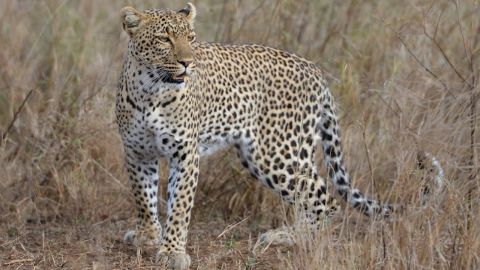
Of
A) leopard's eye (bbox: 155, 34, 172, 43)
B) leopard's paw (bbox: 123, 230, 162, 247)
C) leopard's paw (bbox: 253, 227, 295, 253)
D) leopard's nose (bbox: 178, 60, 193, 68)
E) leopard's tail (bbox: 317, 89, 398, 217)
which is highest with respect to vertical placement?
leopard's eye (bbox: 155, 34, 172, 43)

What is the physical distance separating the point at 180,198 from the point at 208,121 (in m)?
0.69

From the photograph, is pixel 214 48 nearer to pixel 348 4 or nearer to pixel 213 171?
pixel 213 171

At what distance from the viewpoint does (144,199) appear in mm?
8133

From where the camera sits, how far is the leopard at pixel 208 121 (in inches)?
297

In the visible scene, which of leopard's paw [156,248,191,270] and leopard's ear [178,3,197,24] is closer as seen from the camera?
leopard's paw [156,248,191,270]

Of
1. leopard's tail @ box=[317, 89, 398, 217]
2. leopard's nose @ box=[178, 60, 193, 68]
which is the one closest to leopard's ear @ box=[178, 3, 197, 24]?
leopard's nose @ box=[178, 60, 193, 68]

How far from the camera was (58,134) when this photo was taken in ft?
30.4

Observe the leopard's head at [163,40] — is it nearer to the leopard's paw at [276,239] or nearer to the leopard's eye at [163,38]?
the leopard's eye at [163,38]

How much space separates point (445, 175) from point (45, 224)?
323cm

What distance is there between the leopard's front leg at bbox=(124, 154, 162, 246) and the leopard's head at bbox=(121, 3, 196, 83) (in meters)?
0.86

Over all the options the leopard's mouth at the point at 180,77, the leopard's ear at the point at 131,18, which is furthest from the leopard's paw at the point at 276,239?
the leopard's ear at the point at 131,18

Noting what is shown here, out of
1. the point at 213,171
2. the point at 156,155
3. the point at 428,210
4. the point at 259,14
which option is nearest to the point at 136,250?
the point at 156,155

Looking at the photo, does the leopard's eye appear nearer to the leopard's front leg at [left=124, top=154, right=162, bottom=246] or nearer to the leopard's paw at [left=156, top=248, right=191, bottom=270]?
the leopard's front leg at [left=124, top=154, right=162, bottom=246]

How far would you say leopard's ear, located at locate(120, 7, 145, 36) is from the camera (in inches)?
299
